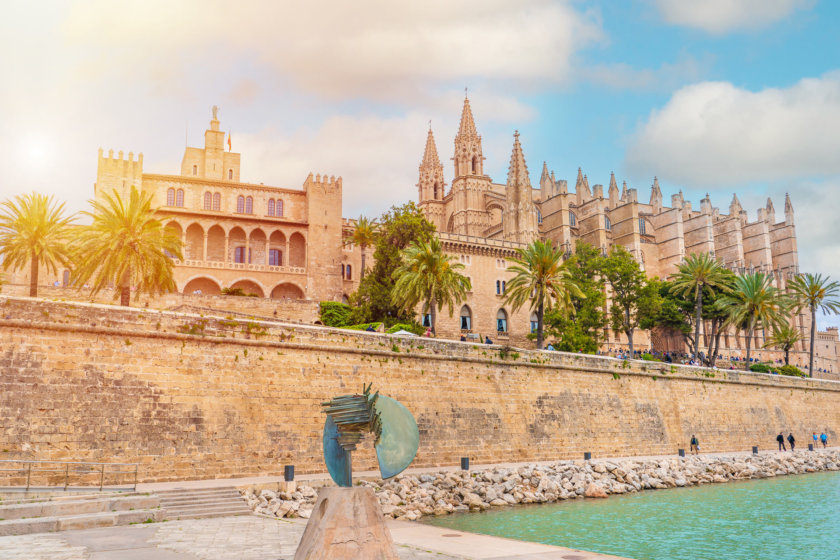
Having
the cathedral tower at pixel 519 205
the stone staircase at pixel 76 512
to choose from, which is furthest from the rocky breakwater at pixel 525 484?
the cathedral tower at pixel 519 205

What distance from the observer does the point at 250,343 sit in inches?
814

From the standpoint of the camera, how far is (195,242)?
43562 mm

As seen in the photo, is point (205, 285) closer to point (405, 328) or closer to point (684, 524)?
point (405, 328)

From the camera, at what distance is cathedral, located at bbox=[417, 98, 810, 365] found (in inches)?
2066

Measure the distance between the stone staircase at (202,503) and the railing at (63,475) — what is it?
1.06m

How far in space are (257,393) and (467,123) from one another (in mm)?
53965

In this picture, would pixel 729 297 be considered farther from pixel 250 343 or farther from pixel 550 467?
pixel 250 343

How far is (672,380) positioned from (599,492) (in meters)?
13.8

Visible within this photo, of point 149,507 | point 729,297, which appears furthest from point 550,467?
point 729,297

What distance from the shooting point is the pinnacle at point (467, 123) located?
6875cm

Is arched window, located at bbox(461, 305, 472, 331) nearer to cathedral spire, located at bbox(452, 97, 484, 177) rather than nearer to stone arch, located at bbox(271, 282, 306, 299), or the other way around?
stone arch, located at bbox(271, 282, 306, 299)

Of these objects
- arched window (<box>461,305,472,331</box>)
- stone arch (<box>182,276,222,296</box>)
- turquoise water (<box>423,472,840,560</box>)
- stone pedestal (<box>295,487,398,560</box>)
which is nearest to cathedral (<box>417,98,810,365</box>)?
arched window (<box>461,305,472,331</box>)

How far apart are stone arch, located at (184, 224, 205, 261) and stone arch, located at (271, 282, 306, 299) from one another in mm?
5367

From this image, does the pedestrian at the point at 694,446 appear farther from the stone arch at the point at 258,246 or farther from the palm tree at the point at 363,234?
the stone arch at the point at 258,246
